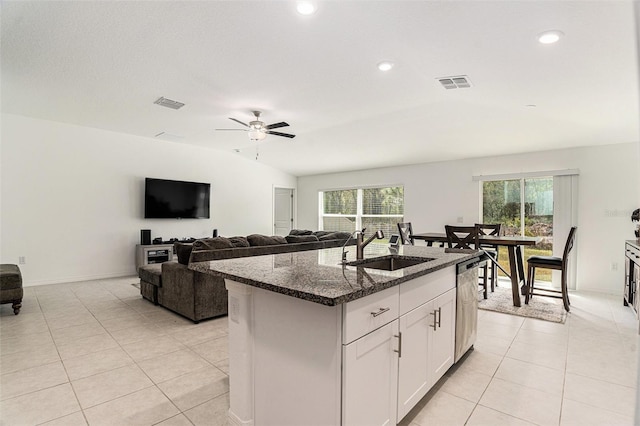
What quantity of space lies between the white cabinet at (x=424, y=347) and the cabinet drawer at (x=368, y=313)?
17 cm

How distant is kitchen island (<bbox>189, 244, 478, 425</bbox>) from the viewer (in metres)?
1.35

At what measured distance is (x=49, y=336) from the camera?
313cm

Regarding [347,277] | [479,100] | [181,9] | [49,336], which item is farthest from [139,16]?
[479,100]

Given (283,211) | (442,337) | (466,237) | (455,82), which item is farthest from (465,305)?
(283,211)

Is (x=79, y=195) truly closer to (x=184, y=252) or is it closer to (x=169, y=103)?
(x=169, y=103)

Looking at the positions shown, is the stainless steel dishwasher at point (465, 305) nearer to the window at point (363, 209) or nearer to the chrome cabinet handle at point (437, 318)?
the chrome cabinet handle at point (437, 318)

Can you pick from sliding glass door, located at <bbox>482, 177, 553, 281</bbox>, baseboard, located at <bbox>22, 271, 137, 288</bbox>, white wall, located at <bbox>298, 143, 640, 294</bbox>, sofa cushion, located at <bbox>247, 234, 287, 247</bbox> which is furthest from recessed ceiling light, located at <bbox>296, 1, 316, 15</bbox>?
baseboard, located at <bbox>22, 271, 137, 288</bbox>

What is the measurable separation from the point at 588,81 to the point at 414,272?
2945mm

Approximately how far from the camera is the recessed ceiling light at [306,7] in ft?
7.57

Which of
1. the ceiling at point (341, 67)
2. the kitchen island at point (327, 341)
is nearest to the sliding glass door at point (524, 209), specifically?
the ceiling at point (341, 67)

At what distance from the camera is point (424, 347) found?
1954mm

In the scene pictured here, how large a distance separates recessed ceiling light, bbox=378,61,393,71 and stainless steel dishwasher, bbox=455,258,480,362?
6.79ft

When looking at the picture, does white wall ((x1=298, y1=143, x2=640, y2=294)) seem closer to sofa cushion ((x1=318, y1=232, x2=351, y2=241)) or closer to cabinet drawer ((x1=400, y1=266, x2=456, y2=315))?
sofa cushion ((x1=318, y1=232, x2=351, y2=241))

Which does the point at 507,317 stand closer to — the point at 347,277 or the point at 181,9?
the point at 347,277
